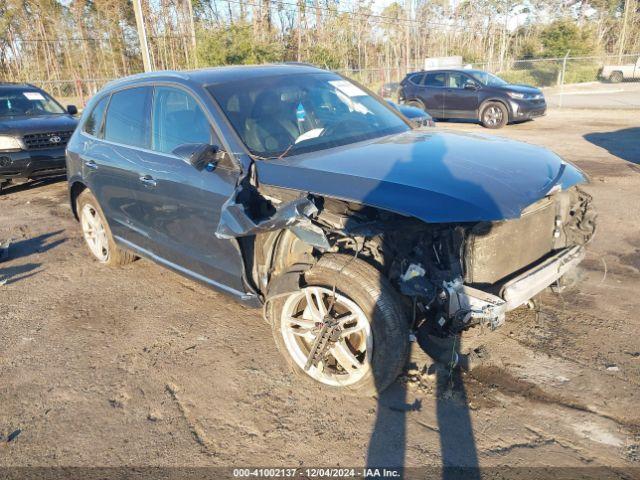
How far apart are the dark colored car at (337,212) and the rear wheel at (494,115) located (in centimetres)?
1166

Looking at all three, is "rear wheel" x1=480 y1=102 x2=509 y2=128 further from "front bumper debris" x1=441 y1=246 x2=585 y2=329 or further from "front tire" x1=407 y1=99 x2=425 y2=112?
"front bumper debris" x1=441 y1=246 x2=585 y2=329

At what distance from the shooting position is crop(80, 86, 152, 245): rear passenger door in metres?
4.23

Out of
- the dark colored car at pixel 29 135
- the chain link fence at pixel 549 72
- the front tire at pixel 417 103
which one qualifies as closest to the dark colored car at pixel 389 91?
the front tire at pixel 417 103

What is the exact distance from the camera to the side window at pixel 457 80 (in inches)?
616

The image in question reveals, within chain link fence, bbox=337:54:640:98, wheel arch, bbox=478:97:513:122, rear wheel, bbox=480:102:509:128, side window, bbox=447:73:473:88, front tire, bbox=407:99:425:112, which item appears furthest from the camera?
chain link fence, bbox=337:54:640:98

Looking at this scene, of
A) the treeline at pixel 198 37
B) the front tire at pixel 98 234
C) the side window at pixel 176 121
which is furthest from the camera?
the treeline at pixel 198 37

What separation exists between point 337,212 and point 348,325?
0.67 m

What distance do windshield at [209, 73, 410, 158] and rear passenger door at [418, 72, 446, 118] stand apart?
1251 cm

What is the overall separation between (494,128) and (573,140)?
347cm

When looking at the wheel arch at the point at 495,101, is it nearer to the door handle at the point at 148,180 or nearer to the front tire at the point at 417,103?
the front tire at the point at 417,103

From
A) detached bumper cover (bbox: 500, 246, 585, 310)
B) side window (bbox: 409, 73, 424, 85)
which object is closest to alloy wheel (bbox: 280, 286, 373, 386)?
detached bumper cover (bbox: 500, 246, 585, 310)

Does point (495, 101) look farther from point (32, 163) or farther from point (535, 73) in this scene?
point (535, 73)

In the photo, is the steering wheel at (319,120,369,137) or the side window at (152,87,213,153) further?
the steering wheel at (319,120,369,137)

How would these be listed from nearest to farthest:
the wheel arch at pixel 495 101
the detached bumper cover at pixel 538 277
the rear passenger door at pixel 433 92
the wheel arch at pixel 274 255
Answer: the detached bumper cover at pixel 538 277 → the wheel arch at pixel 274 255 → the wheel arch at pixel 495 101 → the rear passenger door at pixel 433 92
